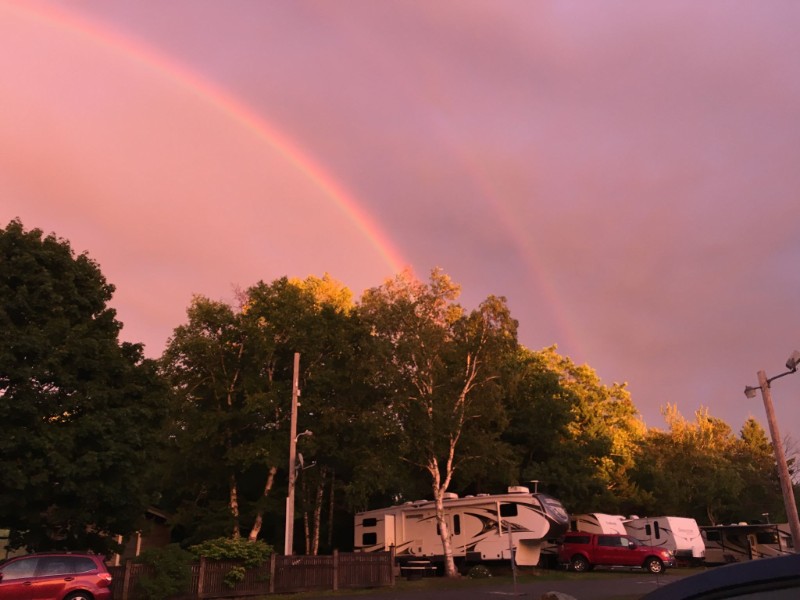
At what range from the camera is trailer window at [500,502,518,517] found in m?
34.8

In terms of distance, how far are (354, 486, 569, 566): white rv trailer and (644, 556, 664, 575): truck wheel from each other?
5228 mm

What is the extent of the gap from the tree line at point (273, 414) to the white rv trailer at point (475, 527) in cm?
130

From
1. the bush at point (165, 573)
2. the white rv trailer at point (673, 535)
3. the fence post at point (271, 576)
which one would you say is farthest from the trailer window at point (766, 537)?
the bush at point (165, 573)

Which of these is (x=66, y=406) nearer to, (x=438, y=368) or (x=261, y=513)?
(x=261, y=513)

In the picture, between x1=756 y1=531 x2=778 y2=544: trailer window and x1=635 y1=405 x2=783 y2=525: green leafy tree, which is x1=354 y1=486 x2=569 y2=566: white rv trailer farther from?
x1=635 y1=405 x2=783 y2=525: green leafy tree

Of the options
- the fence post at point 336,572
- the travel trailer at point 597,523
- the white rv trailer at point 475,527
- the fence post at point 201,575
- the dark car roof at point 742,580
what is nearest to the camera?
the dark car roof at point 742,580

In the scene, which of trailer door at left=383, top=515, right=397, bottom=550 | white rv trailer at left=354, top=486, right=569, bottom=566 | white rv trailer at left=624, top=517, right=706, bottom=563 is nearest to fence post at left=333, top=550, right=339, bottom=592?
white rv trailer at left=354, top=486, right=569, bottom=566

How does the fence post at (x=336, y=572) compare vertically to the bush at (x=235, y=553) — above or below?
below

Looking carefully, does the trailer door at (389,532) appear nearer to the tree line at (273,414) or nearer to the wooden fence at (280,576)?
the tree line at (273,414)

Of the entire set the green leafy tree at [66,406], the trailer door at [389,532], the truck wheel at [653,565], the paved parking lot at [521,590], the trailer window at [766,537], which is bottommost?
the paved parking lot at [521,590]

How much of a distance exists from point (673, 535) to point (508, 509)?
13175 mm

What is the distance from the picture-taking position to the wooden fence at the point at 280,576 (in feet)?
73.3

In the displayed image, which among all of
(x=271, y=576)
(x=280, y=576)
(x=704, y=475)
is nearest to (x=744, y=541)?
(x=704, y=475)

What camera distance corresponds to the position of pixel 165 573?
74.3 ft
